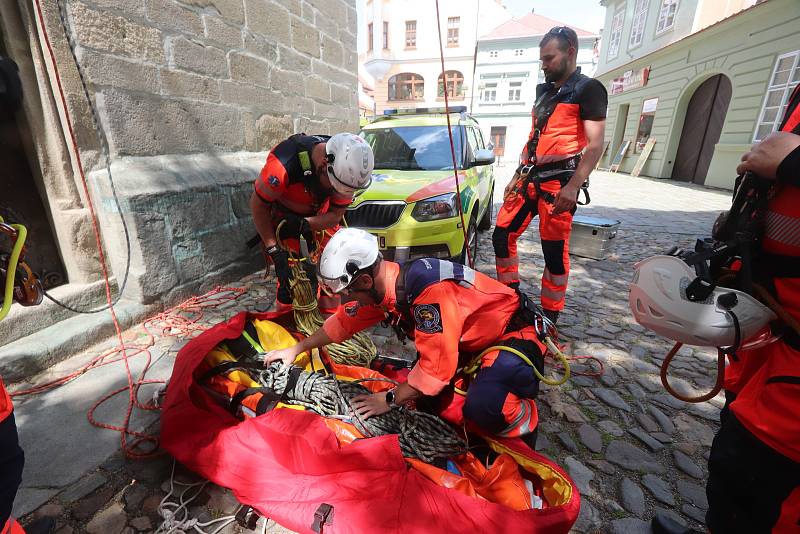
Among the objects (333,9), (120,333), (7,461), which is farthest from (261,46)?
(7,461)

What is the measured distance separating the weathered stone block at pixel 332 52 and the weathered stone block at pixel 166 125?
198 centimetres

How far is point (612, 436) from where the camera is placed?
2.22 m

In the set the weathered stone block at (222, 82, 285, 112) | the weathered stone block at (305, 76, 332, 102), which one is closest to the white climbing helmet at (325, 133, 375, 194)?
the weathered stone block at (222, 82, 285, 112)

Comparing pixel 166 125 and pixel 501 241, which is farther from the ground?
pixel 166 125

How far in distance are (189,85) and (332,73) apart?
8.45 feet

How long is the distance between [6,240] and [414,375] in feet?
10.0

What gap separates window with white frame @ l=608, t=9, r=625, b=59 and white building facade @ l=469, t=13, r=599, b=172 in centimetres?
1038

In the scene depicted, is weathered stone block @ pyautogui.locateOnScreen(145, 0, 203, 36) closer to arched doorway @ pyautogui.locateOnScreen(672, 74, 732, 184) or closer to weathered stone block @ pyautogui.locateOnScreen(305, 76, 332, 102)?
weathered stone block @ pyautogui.locateOnScreen(305, 76, 332, 102)

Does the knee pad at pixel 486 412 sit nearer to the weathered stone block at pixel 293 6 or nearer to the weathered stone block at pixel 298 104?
the weathered stone block at pixel 298 104

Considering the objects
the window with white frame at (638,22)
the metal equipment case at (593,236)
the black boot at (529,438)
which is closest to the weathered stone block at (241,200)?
the black boot at (529,438)

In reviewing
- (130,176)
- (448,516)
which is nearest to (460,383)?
(448,516)

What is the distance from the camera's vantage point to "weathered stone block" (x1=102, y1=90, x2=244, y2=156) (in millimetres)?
3080

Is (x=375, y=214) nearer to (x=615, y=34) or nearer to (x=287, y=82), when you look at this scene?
(x=287, y=82)

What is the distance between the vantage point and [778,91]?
10.1 metres
